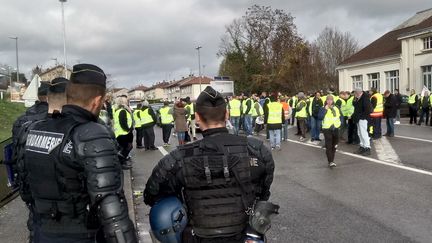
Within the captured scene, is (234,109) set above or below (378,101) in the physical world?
below

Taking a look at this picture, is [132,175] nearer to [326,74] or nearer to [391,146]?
[391,146]

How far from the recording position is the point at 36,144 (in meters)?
2.58

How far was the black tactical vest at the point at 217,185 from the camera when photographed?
2.72 metres

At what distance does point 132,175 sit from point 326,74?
55.1 meters

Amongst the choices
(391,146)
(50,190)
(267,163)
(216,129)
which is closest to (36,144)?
(50,190)

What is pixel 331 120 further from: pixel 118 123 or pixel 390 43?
pixel 390 43

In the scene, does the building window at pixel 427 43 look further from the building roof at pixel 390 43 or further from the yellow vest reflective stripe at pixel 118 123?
the yellow vest reflective stripe at pixel 118 123

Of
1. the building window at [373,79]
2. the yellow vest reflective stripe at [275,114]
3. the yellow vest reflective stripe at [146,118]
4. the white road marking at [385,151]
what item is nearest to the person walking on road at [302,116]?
the white road marking at [385,151]

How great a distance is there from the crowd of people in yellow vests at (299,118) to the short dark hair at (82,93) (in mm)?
7967

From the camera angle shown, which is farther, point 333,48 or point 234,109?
point 333,48

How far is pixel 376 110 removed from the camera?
1461 cm

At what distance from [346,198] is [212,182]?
5387 mm

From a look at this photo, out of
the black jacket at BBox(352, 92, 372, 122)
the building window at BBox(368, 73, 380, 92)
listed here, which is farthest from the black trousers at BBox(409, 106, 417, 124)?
the building window at BBox(368, 73, 380, 92)

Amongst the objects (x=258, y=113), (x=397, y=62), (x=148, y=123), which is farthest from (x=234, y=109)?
(x=397, y=62)
